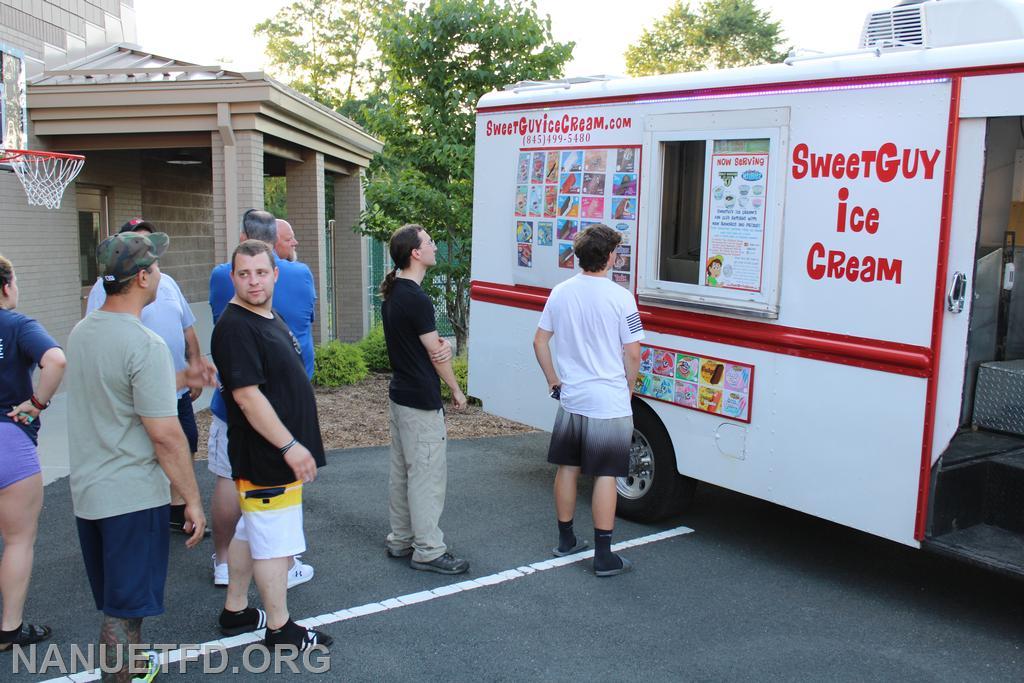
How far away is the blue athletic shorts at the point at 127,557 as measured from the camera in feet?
11.3

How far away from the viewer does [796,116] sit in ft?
15.6

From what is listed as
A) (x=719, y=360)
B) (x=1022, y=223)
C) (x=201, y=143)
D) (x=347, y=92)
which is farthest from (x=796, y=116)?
(x=347, y=92)

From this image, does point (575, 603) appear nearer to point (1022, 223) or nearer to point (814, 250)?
point (814, 250)

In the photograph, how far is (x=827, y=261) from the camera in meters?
4.66

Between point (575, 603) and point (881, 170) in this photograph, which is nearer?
point (881, 170)

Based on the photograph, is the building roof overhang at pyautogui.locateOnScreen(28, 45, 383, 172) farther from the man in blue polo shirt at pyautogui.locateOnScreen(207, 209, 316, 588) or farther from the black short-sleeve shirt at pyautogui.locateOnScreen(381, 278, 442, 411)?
the black short-sleeve shirt at pyautogui.locateOnScreen(381, 278, 442, 411)

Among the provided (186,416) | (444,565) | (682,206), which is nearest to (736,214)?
(682,206)

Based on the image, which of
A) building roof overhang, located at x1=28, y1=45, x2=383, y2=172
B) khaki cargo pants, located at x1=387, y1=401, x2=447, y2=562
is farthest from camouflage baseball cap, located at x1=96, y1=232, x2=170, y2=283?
building roof overhang, located at x1=28, y1=45, x2=383, y2=172

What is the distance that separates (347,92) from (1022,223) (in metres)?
34.5

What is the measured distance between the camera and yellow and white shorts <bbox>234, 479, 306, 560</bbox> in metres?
3.86

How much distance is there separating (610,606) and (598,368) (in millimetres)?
1225

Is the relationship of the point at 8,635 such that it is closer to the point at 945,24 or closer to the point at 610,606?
the point at 610,606

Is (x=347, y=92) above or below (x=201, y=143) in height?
above

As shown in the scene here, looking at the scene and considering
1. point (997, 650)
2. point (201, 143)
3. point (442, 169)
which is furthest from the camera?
point (442, 169)
